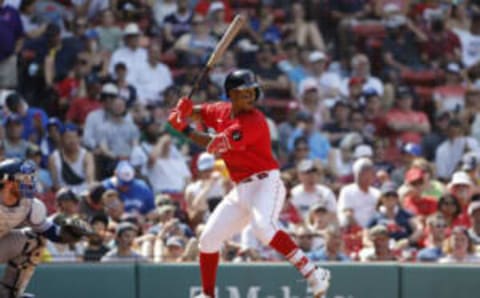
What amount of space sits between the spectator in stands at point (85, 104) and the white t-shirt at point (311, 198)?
2692mm

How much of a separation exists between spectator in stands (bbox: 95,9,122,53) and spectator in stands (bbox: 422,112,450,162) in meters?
3.86

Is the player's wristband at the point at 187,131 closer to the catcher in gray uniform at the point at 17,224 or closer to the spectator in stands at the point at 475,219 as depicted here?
the catcher in gray uniform at the point at 17,224

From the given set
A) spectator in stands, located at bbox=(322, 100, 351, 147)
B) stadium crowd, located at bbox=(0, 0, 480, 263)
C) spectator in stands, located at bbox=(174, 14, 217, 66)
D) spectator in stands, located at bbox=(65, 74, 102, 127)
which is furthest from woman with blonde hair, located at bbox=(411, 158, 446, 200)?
spectator in stands, located at bbox=(65, 74, 102, 127)

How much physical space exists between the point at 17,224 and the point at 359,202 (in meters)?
4.73

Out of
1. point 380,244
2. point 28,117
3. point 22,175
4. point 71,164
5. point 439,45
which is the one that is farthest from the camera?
point 439,45

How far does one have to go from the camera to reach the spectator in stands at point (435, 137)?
16344mm

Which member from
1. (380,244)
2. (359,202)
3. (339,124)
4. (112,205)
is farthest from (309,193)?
(339,124)

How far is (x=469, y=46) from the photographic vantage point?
18609 millimetres

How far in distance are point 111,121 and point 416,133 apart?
12.5ft

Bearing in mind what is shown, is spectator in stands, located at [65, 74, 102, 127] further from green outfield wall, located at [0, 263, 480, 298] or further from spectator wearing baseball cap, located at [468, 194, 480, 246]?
spectator wearing baseball cap, located at [468, 194, 480, 246]

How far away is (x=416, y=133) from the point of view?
16.6m

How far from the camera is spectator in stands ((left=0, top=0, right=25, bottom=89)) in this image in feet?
51.9

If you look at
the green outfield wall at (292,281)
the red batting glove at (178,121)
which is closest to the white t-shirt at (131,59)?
the green outfield wall at (292,281)

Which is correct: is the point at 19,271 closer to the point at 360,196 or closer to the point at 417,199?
the point at 360,196
